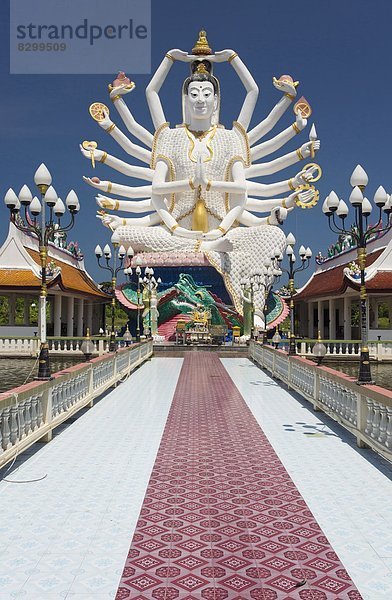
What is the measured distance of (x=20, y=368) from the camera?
18781mm

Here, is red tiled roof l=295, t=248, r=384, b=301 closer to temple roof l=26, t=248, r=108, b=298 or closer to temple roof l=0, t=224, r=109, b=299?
temple roof l=26, t=248, r=108, b=298

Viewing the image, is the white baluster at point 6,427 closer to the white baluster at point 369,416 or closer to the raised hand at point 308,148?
the white baluster at point 369,416

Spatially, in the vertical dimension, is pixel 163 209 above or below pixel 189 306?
above

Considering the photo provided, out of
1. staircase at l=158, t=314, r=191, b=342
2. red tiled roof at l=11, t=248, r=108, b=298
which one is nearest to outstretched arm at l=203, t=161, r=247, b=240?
staircase at l=158, t=314, r=191, b=342

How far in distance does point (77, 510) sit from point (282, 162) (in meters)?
35.7

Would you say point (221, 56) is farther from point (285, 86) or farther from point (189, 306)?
point (189, 306)

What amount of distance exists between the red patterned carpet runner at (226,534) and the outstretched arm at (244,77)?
112ft

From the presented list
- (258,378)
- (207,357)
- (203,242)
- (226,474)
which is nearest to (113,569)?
(226,474)

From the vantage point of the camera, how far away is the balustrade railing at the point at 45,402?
6012 mm

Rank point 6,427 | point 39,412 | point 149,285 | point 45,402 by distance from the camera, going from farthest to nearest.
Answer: point 149,285 < point 45,402 < point 39,412 < point 6,427

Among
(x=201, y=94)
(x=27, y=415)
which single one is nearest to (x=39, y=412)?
(x=27, y=415)

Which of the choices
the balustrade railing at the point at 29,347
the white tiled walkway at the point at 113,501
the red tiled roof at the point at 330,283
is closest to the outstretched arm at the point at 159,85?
the red tiled roof at the point at 330,283

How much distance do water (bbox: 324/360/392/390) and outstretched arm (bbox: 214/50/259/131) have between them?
22.0 m

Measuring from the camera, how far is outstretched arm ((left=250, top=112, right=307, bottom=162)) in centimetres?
3744
